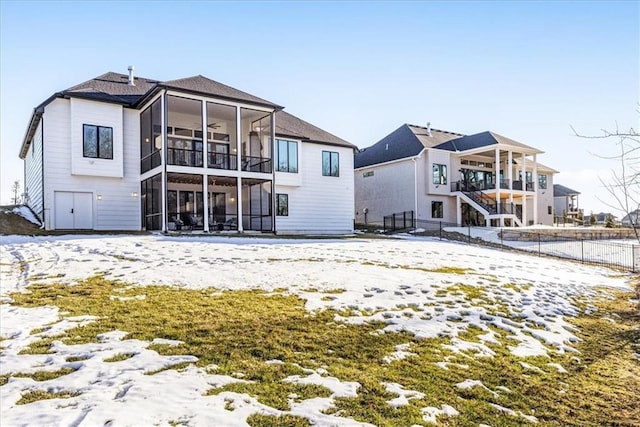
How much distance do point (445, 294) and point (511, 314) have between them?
130 cm

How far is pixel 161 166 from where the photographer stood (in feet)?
59.7

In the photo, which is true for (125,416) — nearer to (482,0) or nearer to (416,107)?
(482,0)

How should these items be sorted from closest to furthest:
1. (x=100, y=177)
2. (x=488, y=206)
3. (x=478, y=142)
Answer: (x=100, y=177), (x=488, y=206), (x=478, y=142)

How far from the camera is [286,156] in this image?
77.3ft

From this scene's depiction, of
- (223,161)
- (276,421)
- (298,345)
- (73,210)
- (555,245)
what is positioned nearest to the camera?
(276,421)

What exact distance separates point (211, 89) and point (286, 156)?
18.4ft

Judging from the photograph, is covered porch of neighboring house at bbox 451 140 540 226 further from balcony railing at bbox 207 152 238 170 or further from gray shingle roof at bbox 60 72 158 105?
gray shingle roof at bbox 60 72 158 105

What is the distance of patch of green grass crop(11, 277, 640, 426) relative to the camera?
4.23 meters

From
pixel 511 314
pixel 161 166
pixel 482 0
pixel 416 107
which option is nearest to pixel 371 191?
pixel 416 107

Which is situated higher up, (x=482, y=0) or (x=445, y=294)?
(x=482, y=0)

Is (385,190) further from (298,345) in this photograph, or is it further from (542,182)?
(298,345)

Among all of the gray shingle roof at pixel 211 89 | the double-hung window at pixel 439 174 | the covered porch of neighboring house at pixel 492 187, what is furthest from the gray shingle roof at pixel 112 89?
the covered porch of neighboring house at pixel 492 187

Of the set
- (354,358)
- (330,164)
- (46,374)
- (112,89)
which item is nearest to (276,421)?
(354,358)

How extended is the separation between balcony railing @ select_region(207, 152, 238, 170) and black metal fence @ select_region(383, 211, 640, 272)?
41.4 ft
